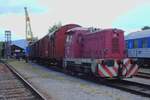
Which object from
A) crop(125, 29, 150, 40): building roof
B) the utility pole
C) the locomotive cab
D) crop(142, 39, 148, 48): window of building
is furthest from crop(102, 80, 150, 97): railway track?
the utility pole

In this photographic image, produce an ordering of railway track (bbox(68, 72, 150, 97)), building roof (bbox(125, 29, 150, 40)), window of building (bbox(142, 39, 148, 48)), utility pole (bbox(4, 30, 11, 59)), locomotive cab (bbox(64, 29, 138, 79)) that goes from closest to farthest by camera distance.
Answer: railway track (bbox(68, 72, 150, 97)) → locomotive cab (bbox(64, 29, 138, 79)) → window of building (bbox(142, 39, 148, 48)) → building roof (bbox(125, 29, 150, 40)) → utility pole (bbox(4, 30, 11, 59))

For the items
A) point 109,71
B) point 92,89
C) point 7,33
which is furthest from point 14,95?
point 7,33

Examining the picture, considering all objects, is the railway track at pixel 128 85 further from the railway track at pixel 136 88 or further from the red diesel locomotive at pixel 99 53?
the red diesel locomotive at pixel 99 53

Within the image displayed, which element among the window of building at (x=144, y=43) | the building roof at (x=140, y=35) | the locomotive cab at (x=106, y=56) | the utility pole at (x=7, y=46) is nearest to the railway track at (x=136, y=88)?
the locomotive cab at (x=106, y=56)

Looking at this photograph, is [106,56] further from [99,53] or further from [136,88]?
[136,88]

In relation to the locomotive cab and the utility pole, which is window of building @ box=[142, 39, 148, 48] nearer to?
the locomotive cab

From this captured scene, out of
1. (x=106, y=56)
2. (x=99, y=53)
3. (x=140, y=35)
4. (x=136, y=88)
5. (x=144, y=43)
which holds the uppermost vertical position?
(x=140, y=35)

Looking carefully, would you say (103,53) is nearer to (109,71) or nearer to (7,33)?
(109,71)

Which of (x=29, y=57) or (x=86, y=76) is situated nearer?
(x=86, y=76)

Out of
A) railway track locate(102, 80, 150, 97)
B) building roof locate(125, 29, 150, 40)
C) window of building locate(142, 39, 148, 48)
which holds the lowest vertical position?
railway track locate(102, 80, 150, 97)

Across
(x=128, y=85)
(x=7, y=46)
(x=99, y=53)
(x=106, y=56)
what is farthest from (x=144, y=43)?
(x=7, y=46)

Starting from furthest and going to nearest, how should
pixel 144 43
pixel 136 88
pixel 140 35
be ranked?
pixel 140 35
pixel 144 43
pixel 136 88

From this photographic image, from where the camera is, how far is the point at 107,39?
749 inches

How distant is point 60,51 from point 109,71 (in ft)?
36.0
